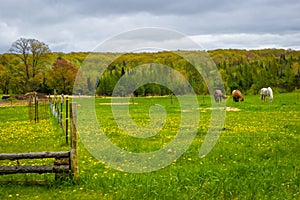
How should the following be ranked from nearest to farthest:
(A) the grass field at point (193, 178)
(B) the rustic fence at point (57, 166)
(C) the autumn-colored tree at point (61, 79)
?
(A) the grass field at point (193, 178), (B) the rustic fence at point (57, 166), (C) the autumn-colored tree at point (61, 79)

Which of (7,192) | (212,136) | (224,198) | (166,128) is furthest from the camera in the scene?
(166,128)

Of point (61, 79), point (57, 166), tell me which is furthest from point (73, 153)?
point (61, 79)

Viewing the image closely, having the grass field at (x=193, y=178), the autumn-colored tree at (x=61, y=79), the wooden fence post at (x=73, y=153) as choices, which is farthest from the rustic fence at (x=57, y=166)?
the autumn-colored tree at (x=61, y=79)

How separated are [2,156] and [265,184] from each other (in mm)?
7736

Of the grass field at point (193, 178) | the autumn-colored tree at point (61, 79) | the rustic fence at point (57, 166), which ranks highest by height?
the autumn-colored tree at point (61, 79)

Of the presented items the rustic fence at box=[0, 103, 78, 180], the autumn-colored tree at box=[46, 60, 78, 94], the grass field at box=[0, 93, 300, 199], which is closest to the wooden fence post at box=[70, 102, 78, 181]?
the rustic fence at box=[0, 103, 78, 180]

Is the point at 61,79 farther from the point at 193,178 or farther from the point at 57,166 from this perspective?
the point at 193,178

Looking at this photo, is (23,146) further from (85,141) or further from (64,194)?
(64,194)

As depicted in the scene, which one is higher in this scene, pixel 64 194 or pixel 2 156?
pixel 2 156

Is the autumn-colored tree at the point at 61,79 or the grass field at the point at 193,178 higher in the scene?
the autumn-colored tree at the point at 61,79

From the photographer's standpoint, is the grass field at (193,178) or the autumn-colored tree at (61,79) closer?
the grass field at (193,178)

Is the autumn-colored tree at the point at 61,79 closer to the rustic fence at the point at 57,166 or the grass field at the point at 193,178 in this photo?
the grass field at the point at 193,178

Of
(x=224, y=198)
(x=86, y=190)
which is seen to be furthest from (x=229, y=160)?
(x=86, y=190)

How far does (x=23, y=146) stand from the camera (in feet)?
57.3
